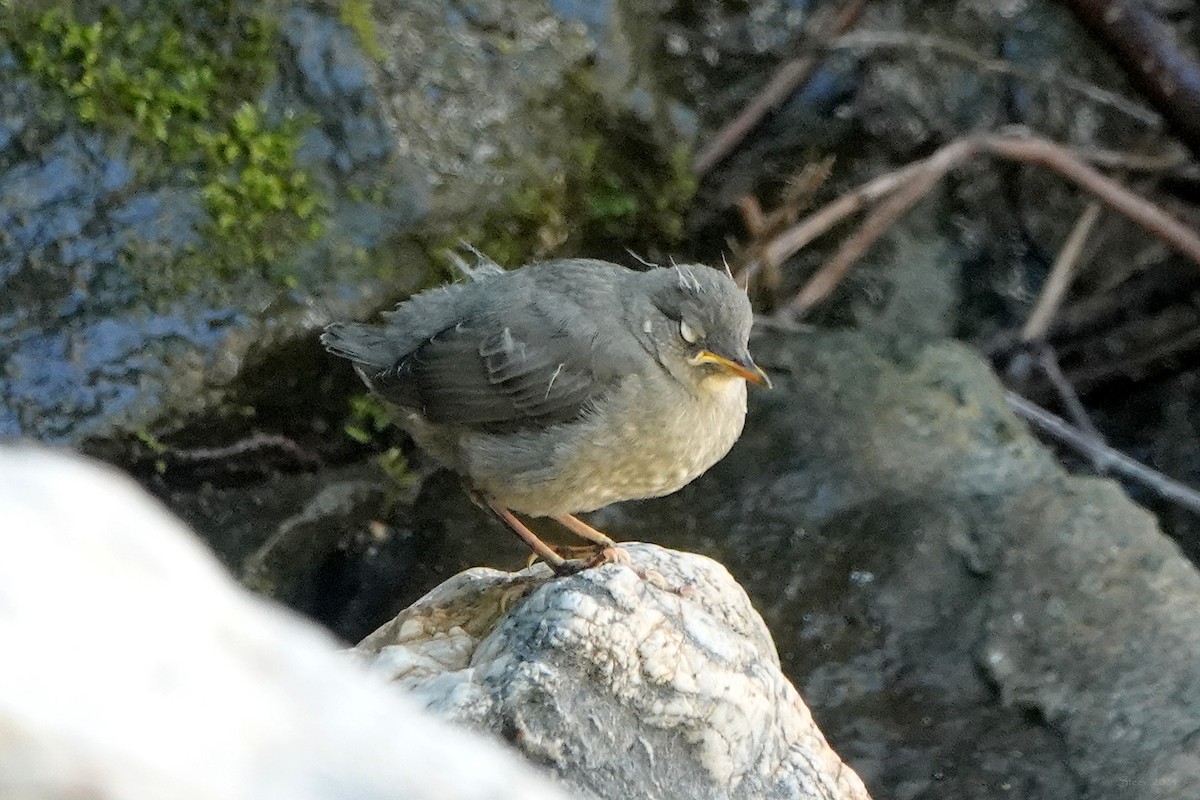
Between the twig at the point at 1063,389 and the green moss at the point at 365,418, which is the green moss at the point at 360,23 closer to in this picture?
the green moss at the point at 365,418

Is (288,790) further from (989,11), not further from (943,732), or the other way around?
(989,11)

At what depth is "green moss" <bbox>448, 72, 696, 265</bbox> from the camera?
5.36m

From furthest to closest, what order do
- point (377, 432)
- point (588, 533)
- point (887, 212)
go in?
point (887, 212) → point (377, 432) → point (588, 533)

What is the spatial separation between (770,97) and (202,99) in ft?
9.49

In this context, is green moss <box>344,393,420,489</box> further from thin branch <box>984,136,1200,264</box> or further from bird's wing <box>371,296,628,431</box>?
thin branch <box>984,136,1200,264</box>

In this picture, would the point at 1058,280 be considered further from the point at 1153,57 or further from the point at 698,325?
the point at 698,325

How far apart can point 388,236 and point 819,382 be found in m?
1.88

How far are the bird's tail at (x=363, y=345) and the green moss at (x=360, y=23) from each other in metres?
1.40

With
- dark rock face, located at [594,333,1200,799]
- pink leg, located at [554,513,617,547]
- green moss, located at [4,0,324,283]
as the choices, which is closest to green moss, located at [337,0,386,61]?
green moss, located at [4,0,324,283]

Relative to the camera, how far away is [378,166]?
508 centimetres

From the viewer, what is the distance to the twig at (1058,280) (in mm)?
6191

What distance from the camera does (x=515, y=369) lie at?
12.7 ft

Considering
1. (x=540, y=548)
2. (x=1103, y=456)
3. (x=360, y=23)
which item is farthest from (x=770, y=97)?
(x=540, y=548)

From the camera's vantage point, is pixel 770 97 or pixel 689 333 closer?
pixel 689 333
